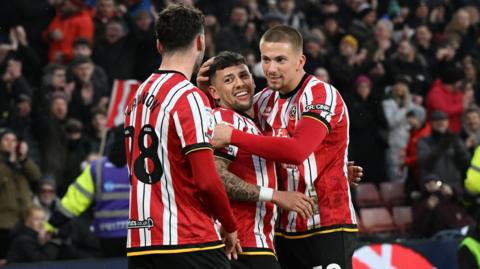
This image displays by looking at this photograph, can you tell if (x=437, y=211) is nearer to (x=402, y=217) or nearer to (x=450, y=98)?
(x=402, y=217)

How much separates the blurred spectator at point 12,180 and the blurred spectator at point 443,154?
16.7 feet

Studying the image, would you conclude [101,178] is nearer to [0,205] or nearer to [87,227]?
[87,227]

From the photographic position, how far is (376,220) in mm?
14141

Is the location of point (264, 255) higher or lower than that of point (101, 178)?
lower

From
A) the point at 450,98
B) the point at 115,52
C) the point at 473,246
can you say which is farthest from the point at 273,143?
the point at 450,98

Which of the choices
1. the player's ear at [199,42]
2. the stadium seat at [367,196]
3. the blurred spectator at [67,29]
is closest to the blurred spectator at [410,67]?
the stadium seat at [367,196]

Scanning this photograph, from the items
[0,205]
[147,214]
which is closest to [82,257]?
[0,205]

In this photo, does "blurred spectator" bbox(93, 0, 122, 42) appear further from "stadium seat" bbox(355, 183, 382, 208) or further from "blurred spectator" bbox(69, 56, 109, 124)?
"stadium seat" bbox(355, 183, 382, 208)

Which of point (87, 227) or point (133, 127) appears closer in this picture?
point (133, 127)

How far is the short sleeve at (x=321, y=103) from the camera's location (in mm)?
6758

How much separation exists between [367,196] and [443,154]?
1129 millimetres

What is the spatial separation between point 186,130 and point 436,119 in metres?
9.23

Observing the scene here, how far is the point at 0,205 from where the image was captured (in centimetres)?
1154

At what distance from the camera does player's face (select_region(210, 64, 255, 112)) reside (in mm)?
6879
